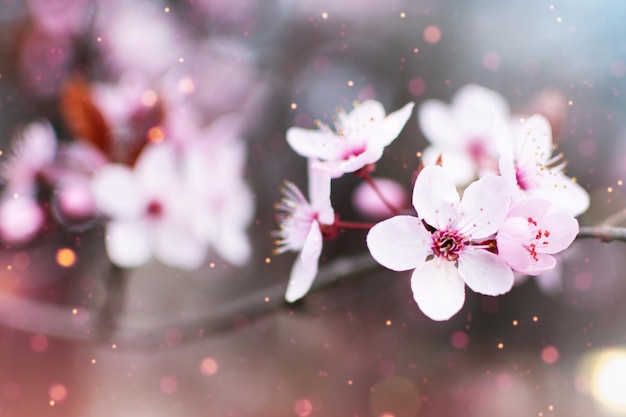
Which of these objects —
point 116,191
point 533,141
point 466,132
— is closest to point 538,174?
point 533,141

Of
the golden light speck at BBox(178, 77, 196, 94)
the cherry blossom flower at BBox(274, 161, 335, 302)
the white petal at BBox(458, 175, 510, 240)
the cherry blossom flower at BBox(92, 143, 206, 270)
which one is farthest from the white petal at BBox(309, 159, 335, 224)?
the golden light speck at BBox(178, 77, 196, 94)

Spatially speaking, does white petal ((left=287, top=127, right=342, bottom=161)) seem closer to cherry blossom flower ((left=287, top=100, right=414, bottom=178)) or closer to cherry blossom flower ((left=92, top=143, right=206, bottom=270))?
cherry blossom flower ((left=287, top=100, right=414, bottom=178))

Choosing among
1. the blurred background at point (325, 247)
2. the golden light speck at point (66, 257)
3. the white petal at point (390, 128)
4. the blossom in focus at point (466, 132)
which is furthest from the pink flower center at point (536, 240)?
the golden light speck at point (66, 257)

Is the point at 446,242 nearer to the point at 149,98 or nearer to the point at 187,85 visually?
the point at 149,98

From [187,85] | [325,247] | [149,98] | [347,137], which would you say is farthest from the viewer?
[325,247]

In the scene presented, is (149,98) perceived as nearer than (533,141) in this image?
No

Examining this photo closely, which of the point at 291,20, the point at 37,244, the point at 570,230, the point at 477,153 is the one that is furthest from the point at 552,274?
the point at 37,244

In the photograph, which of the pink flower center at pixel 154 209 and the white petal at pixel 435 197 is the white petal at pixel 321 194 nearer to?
the white petal at pixel 435 197
